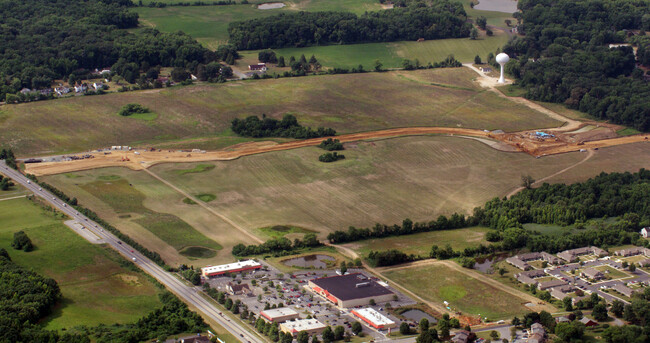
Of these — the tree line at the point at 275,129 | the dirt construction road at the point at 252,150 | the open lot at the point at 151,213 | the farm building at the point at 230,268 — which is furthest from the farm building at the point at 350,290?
the tree line at the point at 275,129

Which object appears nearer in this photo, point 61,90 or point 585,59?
point 61,90

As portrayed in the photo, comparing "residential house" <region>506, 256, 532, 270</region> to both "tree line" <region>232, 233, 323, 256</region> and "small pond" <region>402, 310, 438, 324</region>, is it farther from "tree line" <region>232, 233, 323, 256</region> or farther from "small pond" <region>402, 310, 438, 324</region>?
"tree line" <region>232, 233, 323, 256</region>

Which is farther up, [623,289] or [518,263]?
[623,289]

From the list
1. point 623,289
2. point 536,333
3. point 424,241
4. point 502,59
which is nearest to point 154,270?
A: point 424,241

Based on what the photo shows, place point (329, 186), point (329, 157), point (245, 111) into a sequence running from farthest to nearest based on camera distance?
point (245, 111) → point (329, 157) → point (329, 186)

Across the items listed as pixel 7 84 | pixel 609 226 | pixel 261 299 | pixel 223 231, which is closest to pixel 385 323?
pixel 261 299

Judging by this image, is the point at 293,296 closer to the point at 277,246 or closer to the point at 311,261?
the point at 311,261
